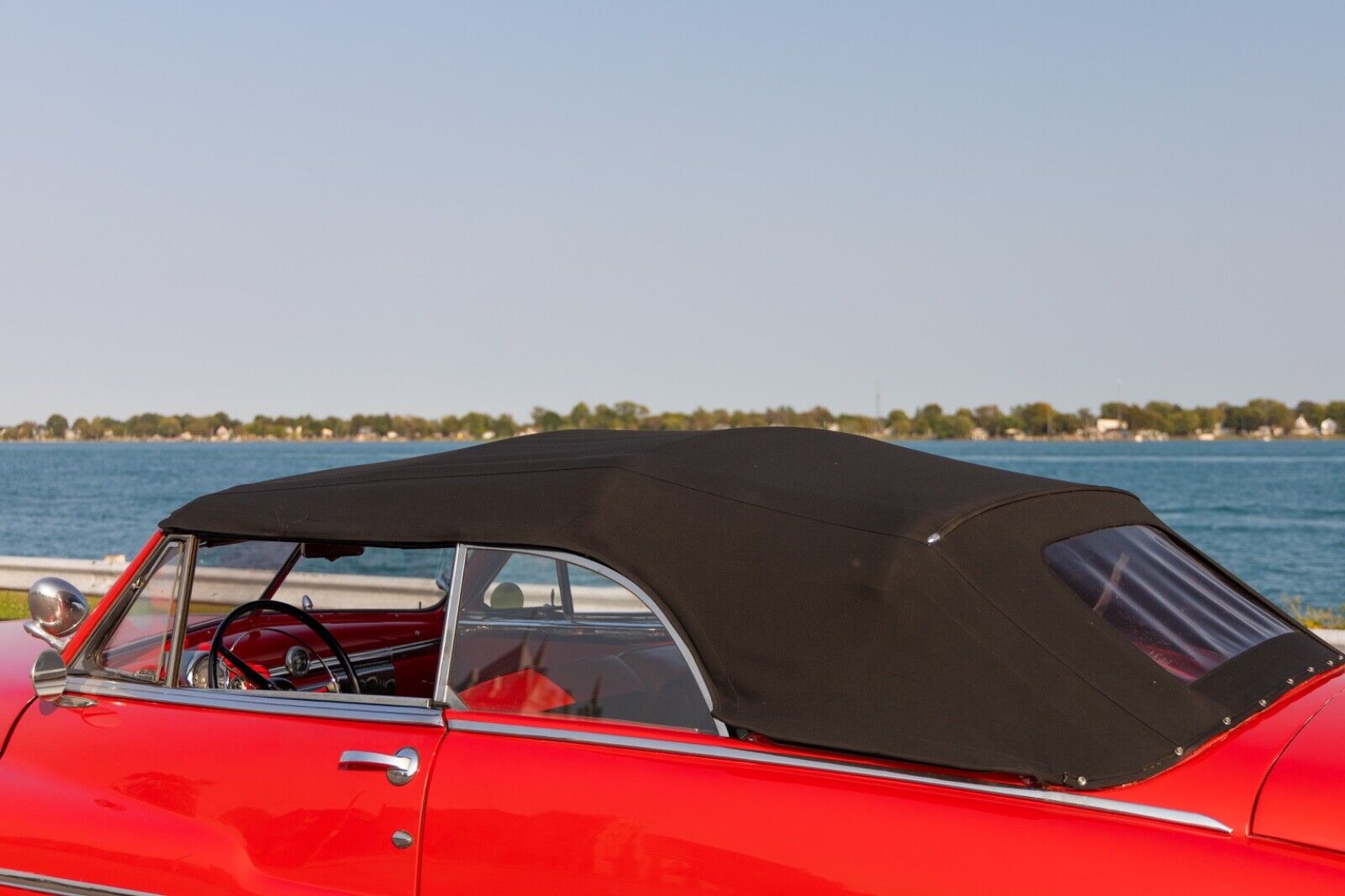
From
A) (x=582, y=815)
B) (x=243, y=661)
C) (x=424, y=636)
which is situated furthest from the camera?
(x=424, y=636)

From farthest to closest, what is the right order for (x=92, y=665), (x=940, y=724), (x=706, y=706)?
(x=92, y=665) → (x=706, y=706) → (x=940, y=724)

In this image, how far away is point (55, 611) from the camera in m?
3.45

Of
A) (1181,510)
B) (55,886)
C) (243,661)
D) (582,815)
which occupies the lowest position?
(1181,510)

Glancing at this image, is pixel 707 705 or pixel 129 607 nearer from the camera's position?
pixel 707 705

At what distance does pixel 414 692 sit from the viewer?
3.79 meters

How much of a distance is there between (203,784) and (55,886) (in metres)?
0.49

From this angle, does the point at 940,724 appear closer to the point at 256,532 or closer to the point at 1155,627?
the point at 1155,627

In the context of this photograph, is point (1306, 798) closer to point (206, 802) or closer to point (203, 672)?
point (206, 802)

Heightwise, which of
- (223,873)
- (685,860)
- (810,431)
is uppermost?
(810,431)

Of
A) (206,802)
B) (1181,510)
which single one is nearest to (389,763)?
(206,802)

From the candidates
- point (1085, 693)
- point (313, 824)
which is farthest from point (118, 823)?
point (1085, 693)

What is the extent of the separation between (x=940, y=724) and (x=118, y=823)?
1.98m

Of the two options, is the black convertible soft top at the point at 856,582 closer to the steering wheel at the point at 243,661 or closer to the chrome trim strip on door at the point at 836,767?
the chrome trim strip on door at the point at 836,767

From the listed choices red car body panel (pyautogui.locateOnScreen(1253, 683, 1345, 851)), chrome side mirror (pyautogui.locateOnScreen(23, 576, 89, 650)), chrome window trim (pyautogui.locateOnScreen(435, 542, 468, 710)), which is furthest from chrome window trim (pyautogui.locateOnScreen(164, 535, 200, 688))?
red car body panel (pyautogui.locateOnScreen(1253, 683, 1345, 851))
